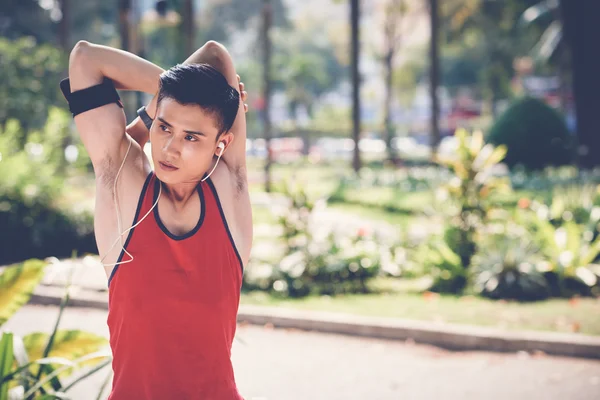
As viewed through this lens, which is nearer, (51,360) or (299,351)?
(51,360)

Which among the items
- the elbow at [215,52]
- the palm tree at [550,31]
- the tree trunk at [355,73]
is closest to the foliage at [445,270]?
the elbow at [215,52]

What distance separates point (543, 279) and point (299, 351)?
10.9 feet

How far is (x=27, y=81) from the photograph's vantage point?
56.2 feet

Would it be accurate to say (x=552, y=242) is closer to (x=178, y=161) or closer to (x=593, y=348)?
(x=593, y=348)

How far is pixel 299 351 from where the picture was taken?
6938 mm

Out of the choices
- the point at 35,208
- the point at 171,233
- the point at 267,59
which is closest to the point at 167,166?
the point at 171,233

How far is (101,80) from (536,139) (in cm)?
1915

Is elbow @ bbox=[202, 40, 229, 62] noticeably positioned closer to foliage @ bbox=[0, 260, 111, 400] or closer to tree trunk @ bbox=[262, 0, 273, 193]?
foliage @ bbox=[0, 260, 111, 400]

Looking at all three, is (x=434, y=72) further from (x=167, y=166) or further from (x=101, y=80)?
(x=167, y=166)

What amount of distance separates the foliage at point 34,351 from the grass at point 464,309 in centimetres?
442

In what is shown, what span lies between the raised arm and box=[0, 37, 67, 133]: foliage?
45.4ft

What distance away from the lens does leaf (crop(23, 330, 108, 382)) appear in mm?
3852

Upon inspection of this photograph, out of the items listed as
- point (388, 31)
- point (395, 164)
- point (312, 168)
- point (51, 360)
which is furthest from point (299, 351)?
point (388, 31)

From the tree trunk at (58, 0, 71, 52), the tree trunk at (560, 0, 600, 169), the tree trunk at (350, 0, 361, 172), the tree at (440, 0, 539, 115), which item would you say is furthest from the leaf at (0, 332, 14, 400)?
the tree at (440, 0, 539, 115)
